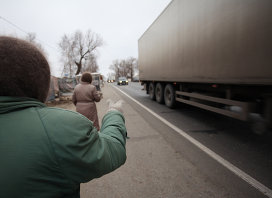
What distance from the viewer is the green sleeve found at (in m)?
0.79

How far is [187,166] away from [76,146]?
2.68m

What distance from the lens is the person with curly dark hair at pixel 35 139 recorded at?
73cm

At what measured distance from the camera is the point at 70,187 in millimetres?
845

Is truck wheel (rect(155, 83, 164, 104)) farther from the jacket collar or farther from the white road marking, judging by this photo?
the jacket collar

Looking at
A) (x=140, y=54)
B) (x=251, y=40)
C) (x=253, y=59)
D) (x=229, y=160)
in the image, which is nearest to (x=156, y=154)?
(x=229, y=160)

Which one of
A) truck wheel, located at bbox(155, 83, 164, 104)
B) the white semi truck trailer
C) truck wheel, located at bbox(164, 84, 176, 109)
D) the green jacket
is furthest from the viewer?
truck wheel, located at bbox(155, 83, 164, 104)

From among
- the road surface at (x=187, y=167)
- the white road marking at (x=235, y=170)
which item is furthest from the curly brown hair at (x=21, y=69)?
the white road marking at (x=235, y=170)

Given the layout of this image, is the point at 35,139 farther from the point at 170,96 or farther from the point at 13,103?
the point at 170,96

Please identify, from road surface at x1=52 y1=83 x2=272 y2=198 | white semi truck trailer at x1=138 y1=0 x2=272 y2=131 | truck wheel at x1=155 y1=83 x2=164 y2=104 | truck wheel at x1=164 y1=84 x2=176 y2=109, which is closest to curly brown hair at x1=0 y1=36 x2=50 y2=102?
road surface at x1=52 y1=83 x2=272 y2=198

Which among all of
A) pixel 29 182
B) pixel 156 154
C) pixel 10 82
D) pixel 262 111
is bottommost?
pixel 156 154

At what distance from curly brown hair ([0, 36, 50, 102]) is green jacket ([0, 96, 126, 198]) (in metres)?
Result: 0.06

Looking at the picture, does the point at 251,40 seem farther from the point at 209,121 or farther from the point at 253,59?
the point at 209,121

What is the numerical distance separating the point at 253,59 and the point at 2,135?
3615 mm

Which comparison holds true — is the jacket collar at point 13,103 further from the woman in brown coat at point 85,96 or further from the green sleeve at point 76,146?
the woman in brown coat at point 85,96
